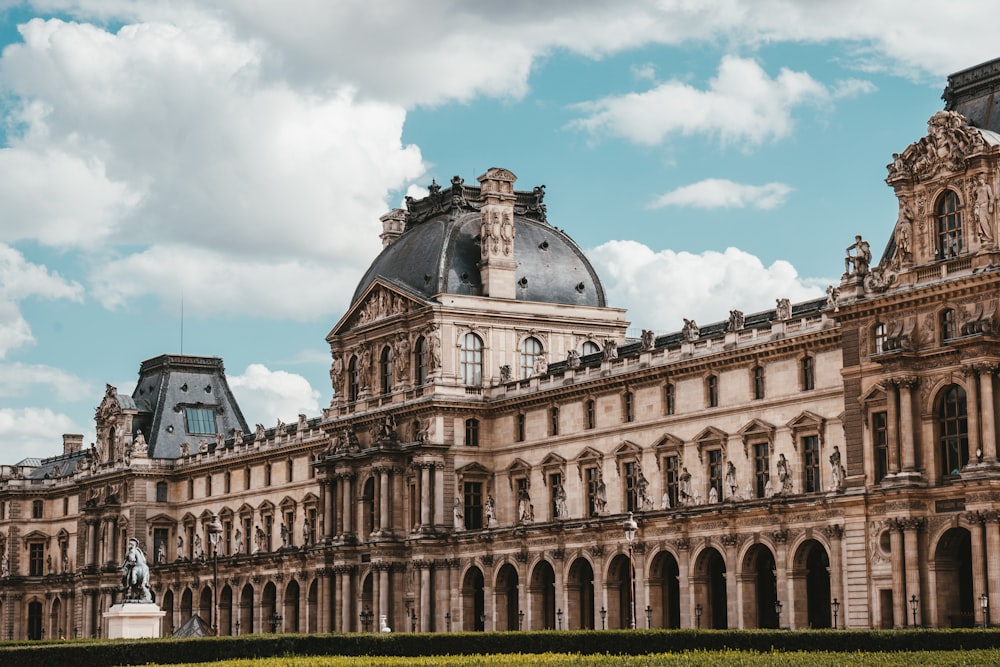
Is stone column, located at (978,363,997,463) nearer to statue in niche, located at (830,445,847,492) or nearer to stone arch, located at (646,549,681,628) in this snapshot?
statue in niche, located at (830,445,847,492)

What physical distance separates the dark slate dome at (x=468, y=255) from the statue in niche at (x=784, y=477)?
105 feet

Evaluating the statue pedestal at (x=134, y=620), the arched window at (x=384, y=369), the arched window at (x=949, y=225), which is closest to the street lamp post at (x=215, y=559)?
the statue pedestal at (x=134, y=620)

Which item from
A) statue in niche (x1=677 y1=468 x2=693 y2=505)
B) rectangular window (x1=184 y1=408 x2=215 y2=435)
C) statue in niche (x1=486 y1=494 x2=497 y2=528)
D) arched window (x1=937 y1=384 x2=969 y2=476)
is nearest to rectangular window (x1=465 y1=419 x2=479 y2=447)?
statue in niche (x1=486 y1=494 x2=497 y2=528)

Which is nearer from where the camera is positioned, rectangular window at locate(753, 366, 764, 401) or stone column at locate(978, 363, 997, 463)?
stone column at locate(978, 363, 997, 463)

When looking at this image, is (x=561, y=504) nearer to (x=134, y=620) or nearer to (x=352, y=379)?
(x=352, y=379)

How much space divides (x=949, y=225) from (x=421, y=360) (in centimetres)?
4330

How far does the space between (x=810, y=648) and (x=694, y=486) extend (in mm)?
32098

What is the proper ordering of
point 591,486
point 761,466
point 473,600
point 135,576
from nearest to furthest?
point 135,576 → point 761,466 → point 591,486 → point 473,600

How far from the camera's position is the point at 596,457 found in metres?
95.8

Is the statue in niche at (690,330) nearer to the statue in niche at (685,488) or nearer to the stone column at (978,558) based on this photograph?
the statue in niche at (685,488)

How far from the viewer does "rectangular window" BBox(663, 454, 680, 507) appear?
90312 millimetres

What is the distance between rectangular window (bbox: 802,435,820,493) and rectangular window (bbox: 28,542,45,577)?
10032cm

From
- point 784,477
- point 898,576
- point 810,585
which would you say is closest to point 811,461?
point 784,477

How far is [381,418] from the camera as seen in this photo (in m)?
108
